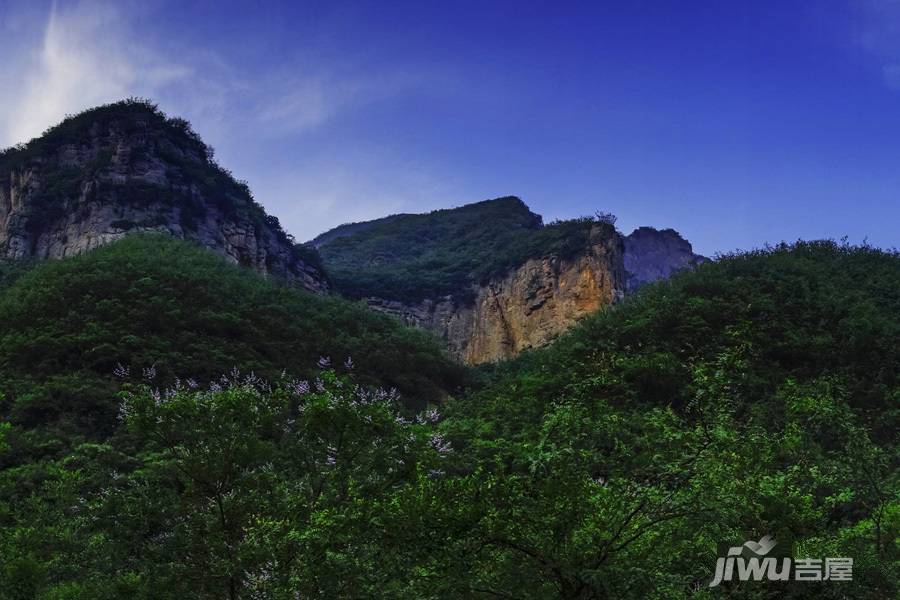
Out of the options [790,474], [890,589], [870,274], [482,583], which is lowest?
[890,589]

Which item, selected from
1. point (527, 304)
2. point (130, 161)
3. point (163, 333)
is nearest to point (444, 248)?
point (527, 304)

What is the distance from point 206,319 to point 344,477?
2839 cm

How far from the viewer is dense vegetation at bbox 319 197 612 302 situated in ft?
229

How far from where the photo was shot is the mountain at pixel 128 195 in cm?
5484

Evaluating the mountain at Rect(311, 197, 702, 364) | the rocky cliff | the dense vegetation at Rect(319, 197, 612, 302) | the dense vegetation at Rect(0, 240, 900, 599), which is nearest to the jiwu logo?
the dense vegetation at Rect(0, 240, 900, 599)

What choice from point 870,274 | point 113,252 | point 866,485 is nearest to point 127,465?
point 866,485

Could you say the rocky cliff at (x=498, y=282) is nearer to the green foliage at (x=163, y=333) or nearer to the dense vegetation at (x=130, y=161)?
the dense vegetation at (x=130, y=161)

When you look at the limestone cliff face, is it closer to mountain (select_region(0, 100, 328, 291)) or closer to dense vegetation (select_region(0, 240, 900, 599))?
mountain (select_region(0, 100, 328, 291))

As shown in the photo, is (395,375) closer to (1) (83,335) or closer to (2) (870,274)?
(1) (83,335)

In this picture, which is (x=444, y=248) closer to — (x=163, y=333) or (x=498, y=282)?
(x=498, y=282)

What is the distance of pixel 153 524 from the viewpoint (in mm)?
11797

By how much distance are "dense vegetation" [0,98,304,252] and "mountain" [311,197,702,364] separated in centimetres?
1333

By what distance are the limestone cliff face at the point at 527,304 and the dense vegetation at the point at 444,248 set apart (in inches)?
51.0

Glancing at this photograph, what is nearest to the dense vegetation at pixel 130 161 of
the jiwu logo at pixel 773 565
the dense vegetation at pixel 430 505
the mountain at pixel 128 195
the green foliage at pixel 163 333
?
the mountain at pixel 128 195
